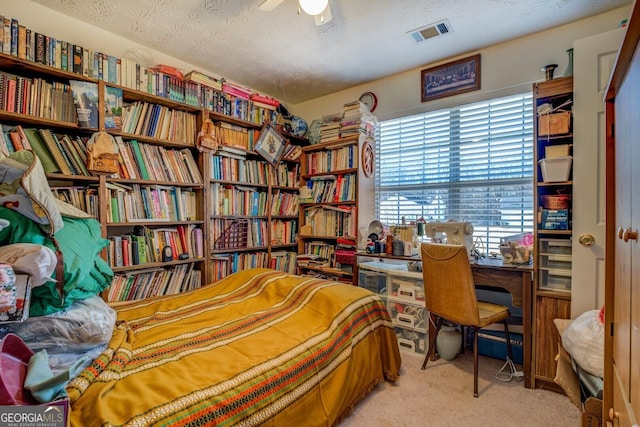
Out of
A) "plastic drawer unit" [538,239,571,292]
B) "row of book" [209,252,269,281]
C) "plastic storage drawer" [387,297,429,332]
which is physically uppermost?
"plastic drawer unit" [538,239,571,292]

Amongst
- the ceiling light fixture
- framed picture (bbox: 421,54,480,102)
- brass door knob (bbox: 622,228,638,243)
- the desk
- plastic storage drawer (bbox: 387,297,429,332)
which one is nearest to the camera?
brass door knob (bbox: 622,228,638,243)

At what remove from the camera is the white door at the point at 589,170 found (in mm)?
1755

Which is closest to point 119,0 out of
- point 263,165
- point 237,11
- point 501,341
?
point 237,11

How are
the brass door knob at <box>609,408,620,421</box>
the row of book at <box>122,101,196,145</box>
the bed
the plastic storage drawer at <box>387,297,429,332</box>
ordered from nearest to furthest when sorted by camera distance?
the brass door knob at <box>609,408,620,421</box>, the bed, the row of book at <box>122,101,196,145</box>, the plastic storage drawer at <box>387,297,429,332</box>

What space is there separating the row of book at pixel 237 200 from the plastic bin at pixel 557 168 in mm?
2355

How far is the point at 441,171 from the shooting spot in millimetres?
2850

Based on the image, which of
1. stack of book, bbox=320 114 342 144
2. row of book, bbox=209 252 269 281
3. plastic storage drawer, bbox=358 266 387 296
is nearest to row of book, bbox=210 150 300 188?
stack of book, bbox=320 114 342 144

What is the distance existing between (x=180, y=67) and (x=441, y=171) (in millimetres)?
2553

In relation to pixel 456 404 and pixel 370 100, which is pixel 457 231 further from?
pixel 370 100

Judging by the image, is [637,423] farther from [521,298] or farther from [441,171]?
[441,171]

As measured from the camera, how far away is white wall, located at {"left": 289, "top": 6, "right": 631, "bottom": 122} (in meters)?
2.15

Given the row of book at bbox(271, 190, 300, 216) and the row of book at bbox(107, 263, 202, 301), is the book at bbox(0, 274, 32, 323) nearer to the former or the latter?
the row of book at bbox(107, 263, 202, 301)

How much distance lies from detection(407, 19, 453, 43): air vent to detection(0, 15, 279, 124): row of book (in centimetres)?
149

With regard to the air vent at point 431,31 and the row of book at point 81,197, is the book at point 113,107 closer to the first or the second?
the row of book at point 81,197
